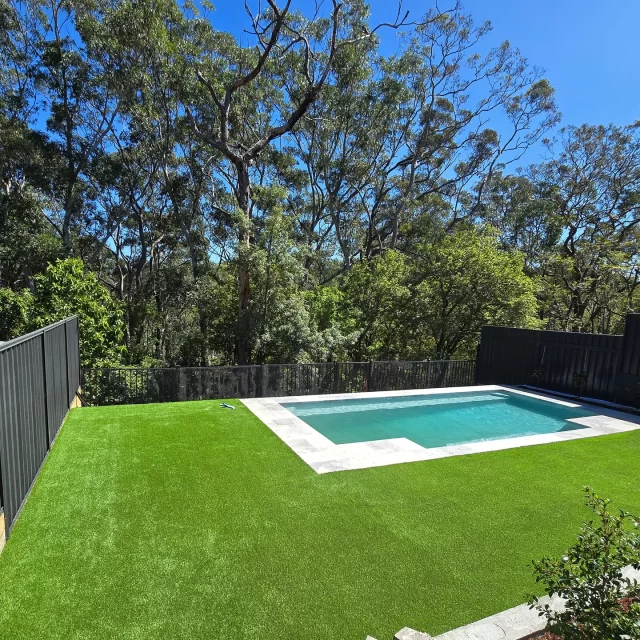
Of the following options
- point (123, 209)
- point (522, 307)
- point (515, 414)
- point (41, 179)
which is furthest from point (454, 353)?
point (41, 179)

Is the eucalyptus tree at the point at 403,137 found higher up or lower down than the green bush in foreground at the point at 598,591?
higher up

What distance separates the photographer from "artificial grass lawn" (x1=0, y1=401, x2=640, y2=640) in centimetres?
260

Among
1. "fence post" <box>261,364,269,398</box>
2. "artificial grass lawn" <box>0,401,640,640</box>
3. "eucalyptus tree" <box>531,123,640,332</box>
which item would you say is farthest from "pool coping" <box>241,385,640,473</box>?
"eucalyptus tree" <box>531,123,640,332</box>

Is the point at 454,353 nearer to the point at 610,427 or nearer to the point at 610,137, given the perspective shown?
the point at 610,427

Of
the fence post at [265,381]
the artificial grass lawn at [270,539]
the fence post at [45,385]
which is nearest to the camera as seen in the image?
the artificial grass lawn at [270,539]

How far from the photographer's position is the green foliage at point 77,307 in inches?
363

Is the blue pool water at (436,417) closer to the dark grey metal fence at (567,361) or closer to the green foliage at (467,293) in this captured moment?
the dark grey metal fence at (567,361)

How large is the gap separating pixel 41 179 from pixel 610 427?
67.0ft

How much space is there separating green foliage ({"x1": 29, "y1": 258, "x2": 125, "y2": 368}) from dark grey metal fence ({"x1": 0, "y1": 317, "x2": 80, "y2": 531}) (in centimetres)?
356

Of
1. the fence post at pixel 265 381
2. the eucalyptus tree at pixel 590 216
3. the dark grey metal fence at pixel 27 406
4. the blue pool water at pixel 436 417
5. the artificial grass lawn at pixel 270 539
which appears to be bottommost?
the blue pool water at pixel 436 417

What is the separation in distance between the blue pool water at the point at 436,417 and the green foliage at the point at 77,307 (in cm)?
514

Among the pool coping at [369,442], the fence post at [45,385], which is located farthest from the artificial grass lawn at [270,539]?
the fence post at [45,385]

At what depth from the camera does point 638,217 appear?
798 inches

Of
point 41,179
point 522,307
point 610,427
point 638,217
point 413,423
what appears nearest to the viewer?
point 610,427
